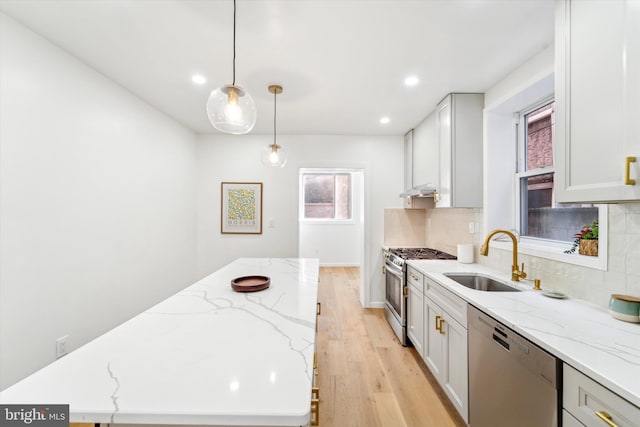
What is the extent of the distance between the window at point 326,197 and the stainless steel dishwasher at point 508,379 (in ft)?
17.0

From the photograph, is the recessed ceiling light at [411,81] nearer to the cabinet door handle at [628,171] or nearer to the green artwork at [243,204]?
the cabinet door handle at [628,171]

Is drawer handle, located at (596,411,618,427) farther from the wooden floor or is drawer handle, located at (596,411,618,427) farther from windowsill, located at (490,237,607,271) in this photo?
the wooden floor

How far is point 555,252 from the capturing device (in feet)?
5.69

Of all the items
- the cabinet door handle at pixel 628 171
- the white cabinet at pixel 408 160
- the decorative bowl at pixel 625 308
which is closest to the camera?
the cabinet door handle at pixel 628 171

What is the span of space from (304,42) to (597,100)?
5.14ft

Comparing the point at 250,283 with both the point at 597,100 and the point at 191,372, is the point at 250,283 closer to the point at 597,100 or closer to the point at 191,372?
the point at 191,372

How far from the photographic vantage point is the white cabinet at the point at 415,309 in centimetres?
238

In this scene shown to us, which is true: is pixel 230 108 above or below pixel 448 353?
above

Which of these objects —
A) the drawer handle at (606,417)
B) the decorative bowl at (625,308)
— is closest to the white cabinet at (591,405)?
the drawer handle at (606,417)

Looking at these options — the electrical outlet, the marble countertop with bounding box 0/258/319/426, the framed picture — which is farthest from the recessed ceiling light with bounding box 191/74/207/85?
the electrical outlet

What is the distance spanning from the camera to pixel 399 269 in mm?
2836

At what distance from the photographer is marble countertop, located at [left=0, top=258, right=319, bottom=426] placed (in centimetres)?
65

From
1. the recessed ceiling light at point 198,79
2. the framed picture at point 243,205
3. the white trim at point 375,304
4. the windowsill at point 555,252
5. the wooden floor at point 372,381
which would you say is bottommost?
the wooden floor at point 372,381

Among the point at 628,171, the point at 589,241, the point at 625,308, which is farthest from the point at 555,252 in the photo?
the point at 628,171
